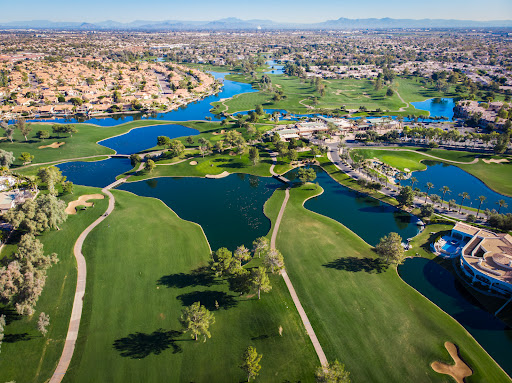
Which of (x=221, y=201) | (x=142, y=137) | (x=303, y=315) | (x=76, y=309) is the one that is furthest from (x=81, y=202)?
(x=303, y=315)

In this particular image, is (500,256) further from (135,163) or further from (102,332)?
(135,163)

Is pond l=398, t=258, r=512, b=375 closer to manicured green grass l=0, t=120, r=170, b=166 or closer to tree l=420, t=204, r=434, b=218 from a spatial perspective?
tree l=420, t=204, r=434, b=218

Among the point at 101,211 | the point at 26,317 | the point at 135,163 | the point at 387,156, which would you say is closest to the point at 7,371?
the point at 26,317

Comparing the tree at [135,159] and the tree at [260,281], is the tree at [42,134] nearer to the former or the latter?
the tree at [135,159]

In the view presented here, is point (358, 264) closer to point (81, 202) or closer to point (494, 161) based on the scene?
point (81, 202)

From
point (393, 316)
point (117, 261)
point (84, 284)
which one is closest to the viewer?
point (393, 316)

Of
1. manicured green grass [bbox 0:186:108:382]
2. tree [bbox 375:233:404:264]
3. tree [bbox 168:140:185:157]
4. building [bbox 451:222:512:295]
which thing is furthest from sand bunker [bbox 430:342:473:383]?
tree [bbox 168:140:185:157]
